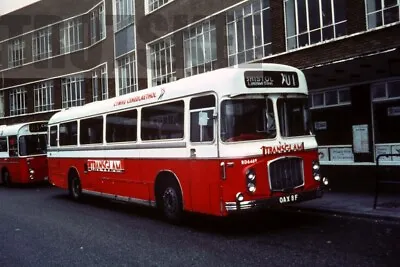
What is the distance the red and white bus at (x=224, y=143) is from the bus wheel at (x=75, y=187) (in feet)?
12.2

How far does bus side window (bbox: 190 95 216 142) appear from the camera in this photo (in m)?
8.20

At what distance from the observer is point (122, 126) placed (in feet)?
36.6

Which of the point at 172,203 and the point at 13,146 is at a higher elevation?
the point at 13,146

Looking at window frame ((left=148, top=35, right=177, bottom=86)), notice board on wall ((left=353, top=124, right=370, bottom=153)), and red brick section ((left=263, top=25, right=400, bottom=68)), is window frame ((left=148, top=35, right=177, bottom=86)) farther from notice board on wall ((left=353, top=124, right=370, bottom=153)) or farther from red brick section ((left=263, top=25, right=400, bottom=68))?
notice board on wall ((left=353, top=124, right=370, bottom=153))

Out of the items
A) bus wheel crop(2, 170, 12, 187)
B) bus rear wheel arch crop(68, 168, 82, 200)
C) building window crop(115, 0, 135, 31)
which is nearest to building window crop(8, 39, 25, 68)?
building window crop(115, 0, 135, 31)

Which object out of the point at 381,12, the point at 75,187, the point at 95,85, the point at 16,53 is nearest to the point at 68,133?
the point at 75,187

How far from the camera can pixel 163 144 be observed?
9516mm

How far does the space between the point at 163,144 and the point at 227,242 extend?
2.78 metres

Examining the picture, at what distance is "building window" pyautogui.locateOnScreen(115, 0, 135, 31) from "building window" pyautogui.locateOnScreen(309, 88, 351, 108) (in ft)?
41.3

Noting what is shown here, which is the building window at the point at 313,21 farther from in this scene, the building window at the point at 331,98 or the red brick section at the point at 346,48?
the building window at the point at 331,98

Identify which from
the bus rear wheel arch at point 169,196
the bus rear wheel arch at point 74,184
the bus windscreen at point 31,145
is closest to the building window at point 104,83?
the bus windscreen at point 31,145

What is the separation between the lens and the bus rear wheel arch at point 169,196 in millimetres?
9180

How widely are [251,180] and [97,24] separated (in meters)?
23.5

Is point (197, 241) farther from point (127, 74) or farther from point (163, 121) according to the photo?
point (127, 74)
